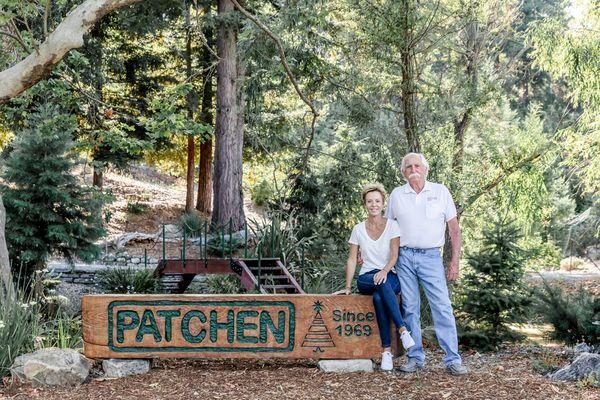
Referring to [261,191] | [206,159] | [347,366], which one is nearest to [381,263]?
[347,366]

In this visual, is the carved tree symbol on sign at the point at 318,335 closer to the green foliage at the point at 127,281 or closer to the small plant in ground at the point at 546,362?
the small plant in ground at the point at 546,362

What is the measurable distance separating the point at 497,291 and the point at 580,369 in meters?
1.49

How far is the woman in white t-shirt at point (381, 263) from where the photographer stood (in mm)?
5371

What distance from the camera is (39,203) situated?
8797 mm

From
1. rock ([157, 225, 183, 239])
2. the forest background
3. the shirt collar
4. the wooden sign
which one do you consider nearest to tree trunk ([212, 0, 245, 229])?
the forest background

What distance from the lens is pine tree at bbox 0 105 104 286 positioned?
8.66 m

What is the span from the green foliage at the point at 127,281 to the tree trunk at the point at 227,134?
190 inches

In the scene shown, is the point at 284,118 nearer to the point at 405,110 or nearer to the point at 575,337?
the point at 405,110

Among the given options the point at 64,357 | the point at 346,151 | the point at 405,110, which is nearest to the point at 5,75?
the point at 64,357

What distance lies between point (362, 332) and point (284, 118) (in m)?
11.1

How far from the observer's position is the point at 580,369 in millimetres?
5379

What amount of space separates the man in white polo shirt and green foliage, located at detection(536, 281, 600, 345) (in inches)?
58.2

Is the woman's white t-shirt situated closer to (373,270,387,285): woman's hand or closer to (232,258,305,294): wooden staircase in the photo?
(373,270,387,285): woman's hand

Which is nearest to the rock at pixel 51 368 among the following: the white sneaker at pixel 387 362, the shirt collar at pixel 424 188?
the white sneaker at pixel 387 362
